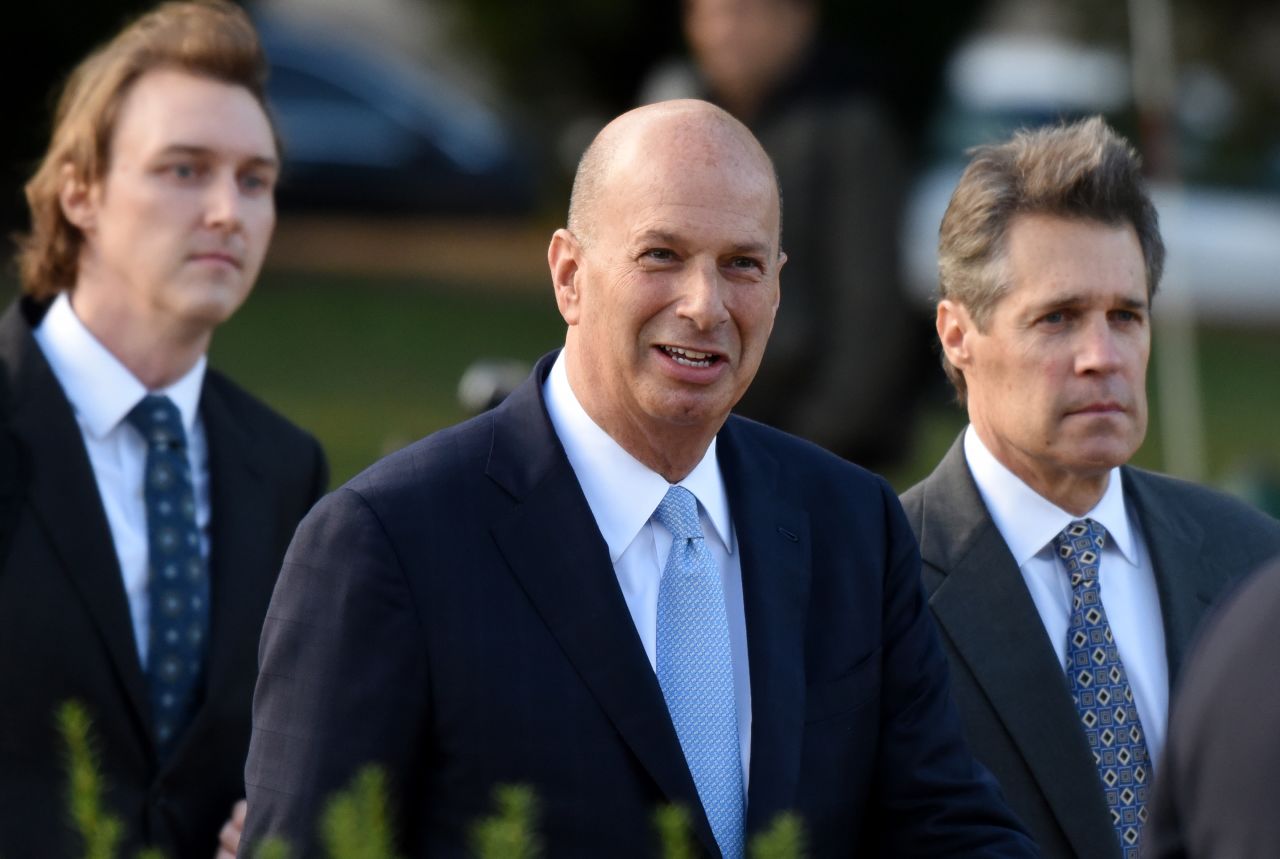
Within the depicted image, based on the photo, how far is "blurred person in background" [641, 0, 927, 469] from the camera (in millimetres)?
6941

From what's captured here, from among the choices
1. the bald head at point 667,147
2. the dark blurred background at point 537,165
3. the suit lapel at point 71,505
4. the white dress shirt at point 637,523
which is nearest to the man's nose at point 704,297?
the bald head at point 667,147

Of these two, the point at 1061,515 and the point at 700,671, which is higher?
the point at 1061,515

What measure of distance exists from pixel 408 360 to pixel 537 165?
8479 mm

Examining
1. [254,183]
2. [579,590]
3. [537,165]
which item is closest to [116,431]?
[254,183]

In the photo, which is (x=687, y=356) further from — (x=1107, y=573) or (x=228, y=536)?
(x=228, y=536)

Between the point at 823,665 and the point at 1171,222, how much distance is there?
14.2m

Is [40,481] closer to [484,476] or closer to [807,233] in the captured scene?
[484,476]

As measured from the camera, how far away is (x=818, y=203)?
6961 mm

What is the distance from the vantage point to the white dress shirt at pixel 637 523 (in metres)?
3.48

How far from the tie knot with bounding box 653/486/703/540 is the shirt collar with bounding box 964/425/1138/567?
2.51 ft

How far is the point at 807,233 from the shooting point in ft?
22.9

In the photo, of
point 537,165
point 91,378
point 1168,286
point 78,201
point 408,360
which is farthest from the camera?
point 537,165

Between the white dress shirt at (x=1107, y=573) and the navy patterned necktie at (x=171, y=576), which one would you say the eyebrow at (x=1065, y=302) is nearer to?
the white dress shirt at (x=1107, y=573)

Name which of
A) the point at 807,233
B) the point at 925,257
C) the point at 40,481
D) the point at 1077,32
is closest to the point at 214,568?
the point at 40,481
